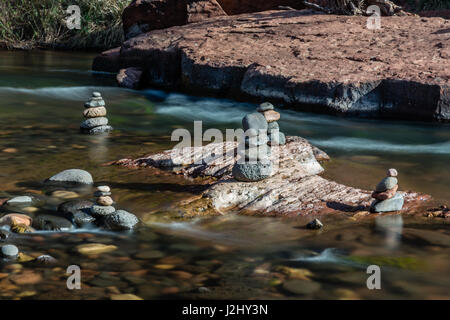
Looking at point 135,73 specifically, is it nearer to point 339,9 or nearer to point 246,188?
point 339,9

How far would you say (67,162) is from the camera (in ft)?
16.2

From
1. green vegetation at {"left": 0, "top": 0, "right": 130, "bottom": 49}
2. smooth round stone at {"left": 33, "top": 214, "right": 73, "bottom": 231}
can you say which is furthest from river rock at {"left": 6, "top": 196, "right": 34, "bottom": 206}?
green vegetation at {"left": 0, "top": 0, "right": 130, "bottom": 49}

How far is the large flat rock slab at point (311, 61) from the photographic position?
658cm

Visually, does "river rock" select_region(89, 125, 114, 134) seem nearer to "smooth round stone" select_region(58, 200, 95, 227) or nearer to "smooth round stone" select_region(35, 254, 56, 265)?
"smooth round stone" select_region(58, 200, 95, 227)

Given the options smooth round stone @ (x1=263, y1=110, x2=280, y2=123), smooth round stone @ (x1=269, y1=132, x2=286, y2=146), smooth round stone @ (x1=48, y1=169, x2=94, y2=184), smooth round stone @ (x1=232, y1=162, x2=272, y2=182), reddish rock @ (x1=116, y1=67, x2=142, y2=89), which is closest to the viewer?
smooth round stone @ (x1=232, y1=162, x2=272, y2=182)

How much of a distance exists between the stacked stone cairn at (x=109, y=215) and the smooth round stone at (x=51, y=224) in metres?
0.17

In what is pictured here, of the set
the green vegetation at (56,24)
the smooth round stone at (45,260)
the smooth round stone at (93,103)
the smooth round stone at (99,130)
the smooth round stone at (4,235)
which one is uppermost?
the green vegetation at (56,24)

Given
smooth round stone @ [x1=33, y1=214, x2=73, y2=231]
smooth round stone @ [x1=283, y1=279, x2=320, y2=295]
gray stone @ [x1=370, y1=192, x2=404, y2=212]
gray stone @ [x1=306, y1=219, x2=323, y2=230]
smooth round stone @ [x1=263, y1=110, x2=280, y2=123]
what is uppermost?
smooth round stone @ [x1=263, y1=110, x2=280, y2=123]

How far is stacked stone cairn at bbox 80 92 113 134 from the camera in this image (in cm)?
606

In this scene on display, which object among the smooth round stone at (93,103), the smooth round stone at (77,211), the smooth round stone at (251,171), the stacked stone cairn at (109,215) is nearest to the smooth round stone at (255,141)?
the smooth round stone at (251,171)

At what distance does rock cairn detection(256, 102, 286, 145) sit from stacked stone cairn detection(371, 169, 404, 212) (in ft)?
3.58

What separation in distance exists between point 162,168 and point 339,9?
5972mm

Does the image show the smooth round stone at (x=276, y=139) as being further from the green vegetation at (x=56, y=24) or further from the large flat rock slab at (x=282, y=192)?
the green vegetation at (x=56, y=24)
